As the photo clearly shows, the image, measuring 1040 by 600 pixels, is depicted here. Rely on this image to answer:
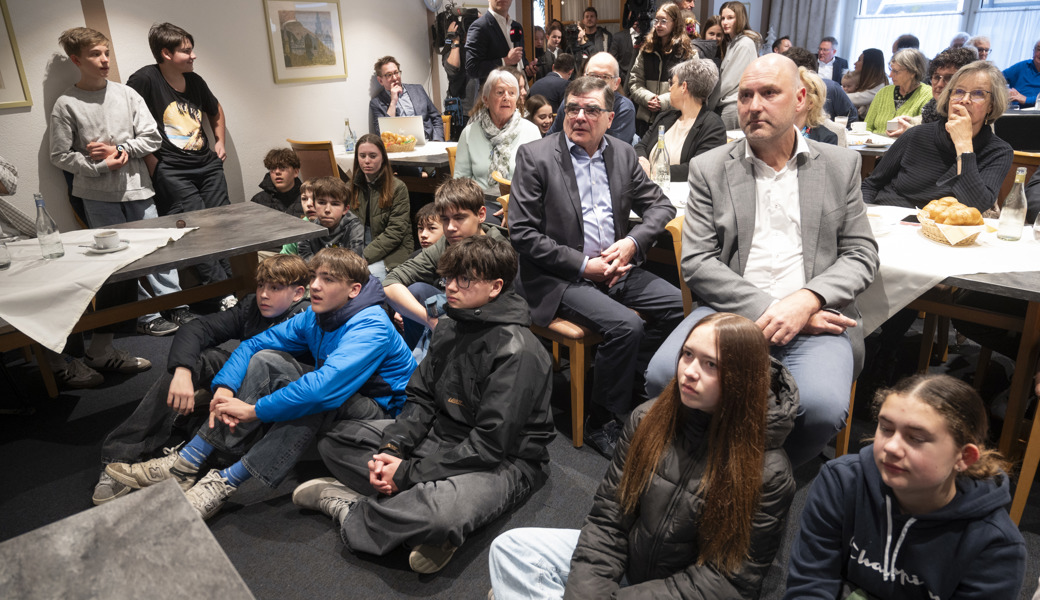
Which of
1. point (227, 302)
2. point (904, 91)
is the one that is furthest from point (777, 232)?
point (904, 91)

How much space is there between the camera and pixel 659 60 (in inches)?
182

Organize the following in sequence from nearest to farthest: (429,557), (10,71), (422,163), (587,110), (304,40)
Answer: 1. (429,557)
2. (587,110)
3. (10,71)
4. (422,163)
5. (304,40)

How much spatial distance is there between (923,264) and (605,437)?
1.18 metres

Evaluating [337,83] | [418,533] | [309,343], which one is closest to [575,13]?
[337,83]

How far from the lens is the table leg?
80.2 inches

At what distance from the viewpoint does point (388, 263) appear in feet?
11.8

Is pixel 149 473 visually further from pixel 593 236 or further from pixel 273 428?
pixel 593 236

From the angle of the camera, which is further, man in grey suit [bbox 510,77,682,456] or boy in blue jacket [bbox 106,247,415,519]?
man in grey suit [bbox 510,77,682,456]

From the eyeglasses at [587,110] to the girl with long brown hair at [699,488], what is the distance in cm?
132

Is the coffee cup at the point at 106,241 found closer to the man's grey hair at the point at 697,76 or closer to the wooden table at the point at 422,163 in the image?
the wooden table at the point at 422,163

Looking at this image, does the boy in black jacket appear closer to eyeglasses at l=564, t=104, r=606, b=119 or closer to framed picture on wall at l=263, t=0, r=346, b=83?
eyeglasses at l=564, t=104, r=606, b=119

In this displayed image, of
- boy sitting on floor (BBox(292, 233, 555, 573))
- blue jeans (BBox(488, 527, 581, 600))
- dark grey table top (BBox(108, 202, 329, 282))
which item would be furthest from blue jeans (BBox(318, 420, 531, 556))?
dark grey table top (BBox(108, 202, 329, 282))

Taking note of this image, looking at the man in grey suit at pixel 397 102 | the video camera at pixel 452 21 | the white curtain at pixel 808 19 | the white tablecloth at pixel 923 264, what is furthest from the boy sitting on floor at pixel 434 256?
the white curtain at pixel 808 19

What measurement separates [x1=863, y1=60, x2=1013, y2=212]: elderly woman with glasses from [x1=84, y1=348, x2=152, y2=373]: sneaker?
3565 millimetres
